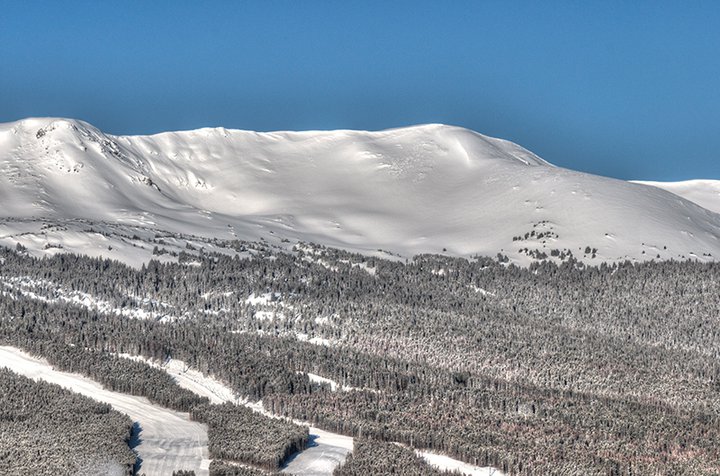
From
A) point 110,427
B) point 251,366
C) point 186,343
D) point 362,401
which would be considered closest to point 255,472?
point 110,427

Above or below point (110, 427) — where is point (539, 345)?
above

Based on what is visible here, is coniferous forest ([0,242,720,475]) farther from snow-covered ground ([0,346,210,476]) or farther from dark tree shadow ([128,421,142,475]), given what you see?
dark tree shadow ([128,421,142,475])

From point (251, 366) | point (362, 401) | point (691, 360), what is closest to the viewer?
point (362, 401)

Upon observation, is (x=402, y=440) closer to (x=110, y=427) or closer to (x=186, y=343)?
(x=110, y=427)

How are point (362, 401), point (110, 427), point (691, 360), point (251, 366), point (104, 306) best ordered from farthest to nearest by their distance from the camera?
point (104, 306) < point (691, 360) < point (251, 366) < point (362, 401) < point (110, 427)

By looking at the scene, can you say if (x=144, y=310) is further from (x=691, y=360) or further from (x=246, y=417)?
(x=691, y=360)

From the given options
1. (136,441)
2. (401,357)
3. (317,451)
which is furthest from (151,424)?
(401,357)

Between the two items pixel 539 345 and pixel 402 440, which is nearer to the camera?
pixel 402 440
